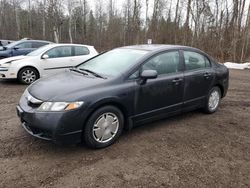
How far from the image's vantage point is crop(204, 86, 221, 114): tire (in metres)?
5.29

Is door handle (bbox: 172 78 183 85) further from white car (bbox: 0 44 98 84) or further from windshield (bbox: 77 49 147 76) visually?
white car (bbox: 0 44 98 84)

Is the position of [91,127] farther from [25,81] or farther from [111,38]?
[111,38]

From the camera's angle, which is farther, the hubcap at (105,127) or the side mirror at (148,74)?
the side mirror at (148,74)

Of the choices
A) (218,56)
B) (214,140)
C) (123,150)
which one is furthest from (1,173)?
(218,56)

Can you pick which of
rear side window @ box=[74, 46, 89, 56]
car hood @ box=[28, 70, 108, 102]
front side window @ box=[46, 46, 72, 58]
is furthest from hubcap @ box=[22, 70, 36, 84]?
car hood @ box=[28, 70, 108, 102]

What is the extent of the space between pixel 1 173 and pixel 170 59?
3.21 m

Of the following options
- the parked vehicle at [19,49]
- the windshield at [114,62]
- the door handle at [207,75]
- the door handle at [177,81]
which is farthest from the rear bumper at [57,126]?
the parked vehicle at [19,49]

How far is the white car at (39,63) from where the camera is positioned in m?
7.88

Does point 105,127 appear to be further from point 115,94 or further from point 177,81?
point 177,81

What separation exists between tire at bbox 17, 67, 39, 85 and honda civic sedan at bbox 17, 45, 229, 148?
13.1 ft

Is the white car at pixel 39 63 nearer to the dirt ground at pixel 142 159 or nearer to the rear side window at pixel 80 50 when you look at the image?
the rear side window at pixel 80 50

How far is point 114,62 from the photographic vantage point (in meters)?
4.33

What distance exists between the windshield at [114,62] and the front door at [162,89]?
0.90 ft

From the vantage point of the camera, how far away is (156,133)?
427 cm
